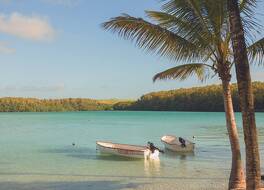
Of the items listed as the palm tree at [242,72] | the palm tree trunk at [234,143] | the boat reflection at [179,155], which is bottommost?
the boat reflection at [179,155]

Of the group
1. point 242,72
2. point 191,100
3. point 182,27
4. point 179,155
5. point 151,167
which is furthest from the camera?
point 191,100

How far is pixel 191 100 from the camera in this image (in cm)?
14538

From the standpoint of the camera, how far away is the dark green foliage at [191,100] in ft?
406

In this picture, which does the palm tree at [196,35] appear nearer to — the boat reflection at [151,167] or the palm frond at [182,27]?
the palm frond at [182,27]

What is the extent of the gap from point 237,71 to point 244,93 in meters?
0.42

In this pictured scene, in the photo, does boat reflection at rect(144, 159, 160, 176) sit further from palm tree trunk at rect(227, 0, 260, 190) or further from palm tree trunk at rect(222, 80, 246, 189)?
palm tree trunk at rect(227, 0, 260, 190)

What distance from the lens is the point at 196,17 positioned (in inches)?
448

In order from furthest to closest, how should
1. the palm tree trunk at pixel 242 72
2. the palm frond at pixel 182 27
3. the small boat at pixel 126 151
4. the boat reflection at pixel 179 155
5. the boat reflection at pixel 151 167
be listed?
1. the boat reflection at pixel 179 155
2. the small boat at pixel 126 151
3. the boat reflection at pixel 151 167
4. the palm frond at pixel 182 27
5. the palm tree trunk at pixel 242 72

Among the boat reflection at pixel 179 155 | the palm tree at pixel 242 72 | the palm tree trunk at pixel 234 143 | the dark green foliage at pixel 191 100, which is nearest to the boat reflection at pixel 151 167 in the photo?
the boat reflection at pixel 179 155

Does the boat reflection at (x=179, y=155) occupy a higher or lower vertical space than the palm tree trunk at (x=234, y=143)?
lower

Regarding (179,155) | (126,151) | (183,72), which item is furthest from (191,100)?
(183,72)

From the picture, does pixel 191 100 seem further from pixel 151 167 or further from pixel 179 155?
pixel 151 167

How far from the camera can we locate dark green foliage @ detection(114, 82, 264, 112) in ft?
406

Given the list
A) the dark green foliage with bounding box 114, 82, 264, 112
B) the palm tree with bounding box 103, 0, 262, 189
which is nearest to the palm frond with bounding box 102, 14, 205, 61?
the palm tree with bounding box 103, 0, 262, 189
